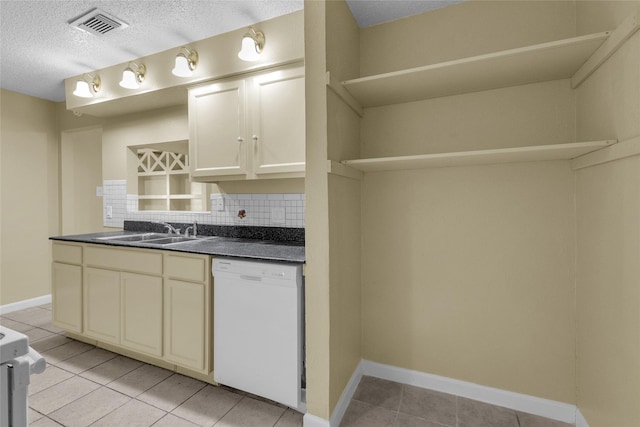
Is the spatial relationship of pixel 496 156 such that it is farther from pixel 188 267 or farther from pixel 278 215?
pixel 188 267

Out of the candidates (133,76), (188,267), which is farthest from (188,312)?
(133,76)

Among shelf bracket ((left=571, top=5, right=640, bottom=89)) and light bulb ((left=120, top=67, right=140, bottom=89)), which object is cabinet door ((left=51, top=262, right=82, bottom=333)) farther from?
shelf bracket ((left=571, top=5, right=640, bottom=89))

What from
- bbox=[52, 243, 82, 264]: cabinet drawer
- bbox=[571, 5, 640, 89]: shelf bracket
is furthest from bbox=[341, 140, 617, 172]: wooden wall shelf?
bbox=[52, 243, 82, 264]: cabinet drawer

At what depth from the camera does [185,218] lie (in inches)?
117

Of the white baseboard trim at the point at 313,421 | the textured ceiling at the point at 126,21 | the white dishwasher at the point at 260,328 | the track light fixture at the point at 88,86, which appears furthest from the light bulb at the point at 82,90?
the white baseboard trim at the point at 313,421

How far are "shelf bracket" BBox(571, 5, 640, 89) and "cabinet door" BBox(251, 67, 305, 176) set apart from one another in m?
1.51

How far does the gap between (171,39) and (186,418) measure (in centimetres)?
258

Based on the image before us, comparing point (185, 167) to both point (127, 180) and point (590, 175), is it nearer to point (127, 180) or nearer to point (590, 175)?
point (127, 180)

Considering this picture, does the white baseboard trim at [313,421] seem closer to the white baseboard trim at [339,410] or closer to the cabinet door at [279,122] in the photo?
the white baseboard trim at [339,410]

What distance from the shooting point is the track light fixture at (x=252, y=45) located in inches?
79.7

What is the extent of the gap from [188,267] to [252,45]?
4.96ft

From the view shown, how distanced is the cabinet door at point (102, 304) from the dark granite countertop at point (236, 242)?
26 cm

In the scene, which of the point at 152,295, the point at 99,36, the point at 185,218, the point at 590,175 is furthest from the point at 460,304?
the point at 99,36

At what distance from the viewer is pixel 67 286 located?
2.59 m
